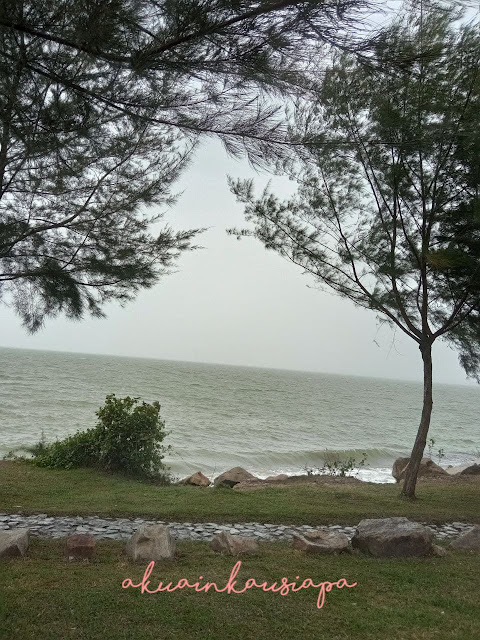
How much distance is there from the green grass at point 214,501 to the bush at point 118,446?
499mm

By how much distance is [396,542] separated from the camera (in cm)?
545

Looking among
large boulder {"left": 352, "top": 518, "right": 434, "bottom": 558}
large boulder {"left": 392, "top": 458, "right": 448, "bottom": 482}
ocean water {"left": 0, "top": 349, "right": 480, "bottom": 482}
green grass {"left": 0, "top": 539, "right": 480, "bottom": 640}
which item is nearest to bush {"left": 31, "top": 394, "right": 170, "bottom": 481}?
ocean water {"left": 0, "top": 349, "right": 480, "bottom": 482}

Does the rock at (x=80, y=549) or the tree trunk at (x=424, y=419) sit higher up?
the tree trunk at (x=424, y=419)

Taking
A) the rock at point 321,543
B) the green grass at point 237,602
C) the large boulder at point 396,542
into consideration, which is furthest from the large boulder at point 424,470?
the green grass at point 237,602

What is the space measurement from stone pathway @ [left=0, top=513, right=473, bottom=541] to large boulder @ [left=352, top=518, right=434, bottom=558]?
933mm

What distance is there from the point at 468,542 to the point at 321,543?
1839 mm

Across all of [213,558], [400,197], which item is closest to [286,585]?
[213,558]

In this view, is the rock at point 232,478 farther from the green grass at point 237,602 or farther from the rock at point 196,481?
the green grass at point 237,602

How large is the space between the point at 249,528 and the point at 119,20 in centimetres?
575

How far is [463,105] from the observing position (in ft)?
24.7

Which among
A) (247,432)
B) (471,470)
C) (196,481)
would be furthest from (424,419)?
(247,432)

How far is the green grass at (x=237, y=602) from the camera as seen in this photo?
11.4 ft

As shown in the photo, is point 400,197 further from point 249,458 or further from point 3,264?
point 249,458

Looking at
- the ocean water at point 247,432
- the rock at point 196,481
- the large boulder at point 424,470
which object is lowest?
the ocean water at point 247,432
